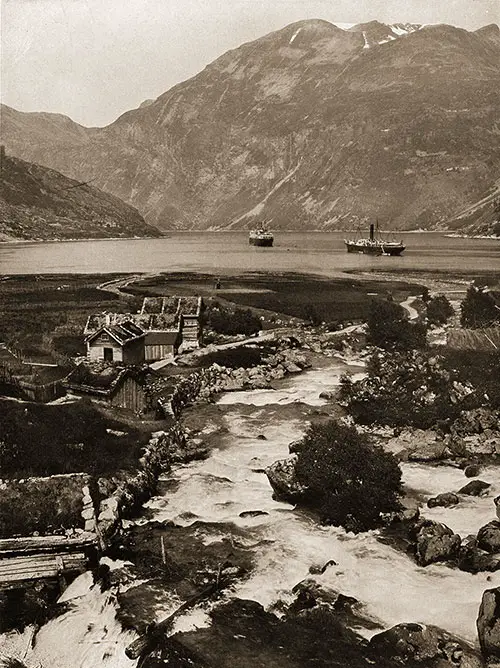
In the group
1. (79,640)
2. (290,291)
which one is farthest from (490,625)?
(290,291)

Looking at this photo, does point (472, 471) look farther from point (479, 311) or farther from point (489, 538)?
point (479, 311)

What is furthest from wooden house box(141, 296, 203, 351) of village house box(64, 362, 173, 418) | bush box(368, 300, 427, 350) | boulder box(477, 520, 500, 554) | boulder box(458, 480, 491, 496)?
boulder box(477, 520, 500, 554)

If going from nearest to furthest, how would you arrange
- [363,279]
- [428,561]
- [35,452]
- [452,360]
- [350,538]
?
1. [428,561]
2. [350,538]
3. [35,452]
4. [452,360]
5. [363,279]

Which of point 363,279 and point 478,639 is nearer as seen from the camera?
point 478,639

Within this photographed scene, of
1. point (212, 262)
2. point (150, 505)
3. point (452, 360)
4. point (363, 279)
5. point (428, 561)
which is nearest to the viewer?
point (428, 561)

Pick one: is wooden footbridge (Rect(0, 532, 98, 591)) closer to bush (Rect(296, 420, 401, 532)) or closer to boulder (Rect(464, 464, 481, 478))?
bush (Rect(296, 420, 401, 532))

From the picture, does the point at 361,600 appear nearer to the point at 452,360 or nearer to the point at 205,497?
the point at 205,497

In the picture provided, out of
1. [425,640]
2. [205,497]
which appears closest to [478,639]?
[425,640]
